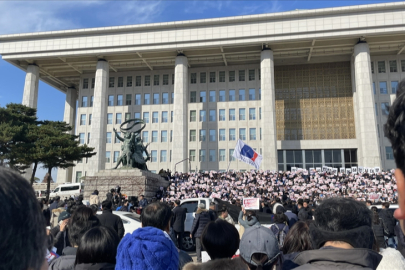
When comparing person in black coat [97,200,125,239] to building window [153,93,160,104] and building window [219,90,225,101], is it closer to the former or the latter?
building window [219,90,225,101]

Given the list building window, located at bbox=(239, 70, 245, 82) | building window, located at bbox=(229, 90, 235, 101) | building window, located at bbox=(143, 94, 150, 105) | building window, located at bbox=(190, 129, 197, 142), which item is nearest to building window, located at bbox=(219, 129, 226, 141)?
building window, located at bbox=(190, 129, 197, 142)

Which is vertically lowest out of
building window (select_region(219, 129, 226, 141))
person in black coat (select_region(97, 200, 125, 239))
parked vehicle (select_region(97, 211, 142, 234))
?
parked vehicle (select_region(97, 211, 142, 234))

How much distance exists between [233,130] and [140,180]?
30622mm

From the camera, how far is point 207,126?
55688mm

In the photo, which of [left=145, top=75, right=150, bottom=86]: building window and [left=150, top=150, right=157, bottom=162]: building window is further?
[left=145, top=75, right=150, bottom=86]: building window

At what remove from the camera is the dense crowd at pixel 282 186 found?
88.4ft

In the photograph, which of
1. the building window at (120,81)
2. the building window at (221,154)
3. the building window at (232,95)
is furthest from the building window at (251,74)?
the building window at (120,81)

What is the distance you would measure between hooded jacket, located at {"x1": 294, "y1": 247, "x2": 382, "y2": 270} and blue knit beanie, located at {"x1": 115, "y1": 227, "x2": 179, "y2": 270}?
93cm

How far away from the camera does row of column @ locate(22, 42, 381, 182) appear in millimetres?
45875

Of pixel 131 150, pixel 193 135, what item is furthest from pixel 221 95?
pixel 131 150

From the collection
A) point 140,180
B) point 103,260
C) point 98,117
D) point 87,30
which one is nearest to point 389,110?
point 103,260

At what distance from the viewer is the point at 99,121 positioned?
5041cm

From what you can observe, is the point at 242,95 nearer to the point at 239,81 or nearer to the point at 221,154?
the point at 239,81

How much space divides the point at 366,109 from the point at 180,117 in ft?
79.2
